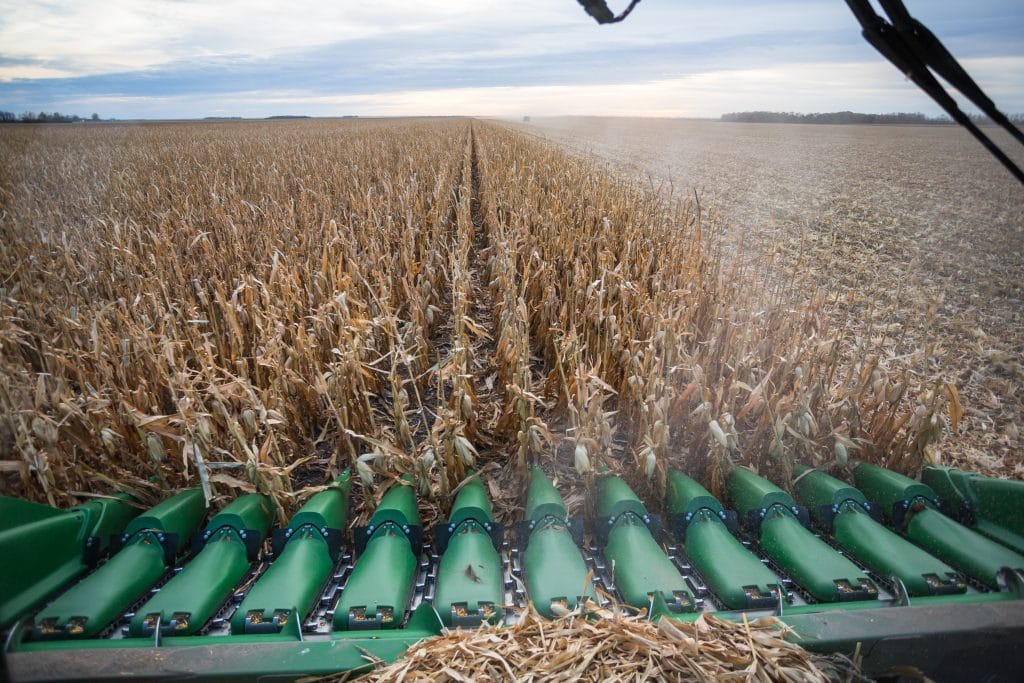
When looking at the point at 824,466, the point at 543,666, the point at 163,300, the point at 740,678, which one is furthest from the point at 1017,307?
the point at 163,300

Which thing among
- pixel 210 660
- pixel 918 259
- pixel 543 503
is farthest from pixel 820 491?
pixel 918 259

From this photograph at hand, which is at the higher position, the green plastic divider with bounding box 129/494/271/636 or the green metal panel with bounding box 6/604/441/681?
the green metal panel with bounding box 6/604/441/681

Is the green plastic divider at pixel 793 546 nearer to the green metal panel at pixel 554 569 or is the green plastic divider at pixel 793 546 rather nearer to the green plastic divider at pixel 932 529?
the green plastic divider at pixel 932 529

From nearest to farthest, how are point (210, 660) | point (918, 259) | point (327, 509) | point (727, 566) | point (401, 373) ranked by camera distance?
1. point (210, 660)
2. point (727, 566)
3. point (327, 509)
4. point (401, 373)
5. point (918, 259)

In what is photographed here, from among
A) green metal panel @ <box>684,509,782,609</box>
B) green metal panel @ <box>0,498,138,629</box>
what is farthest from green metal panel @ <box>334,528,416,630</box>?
green metal panel @ <box>684,509,782,609</box>

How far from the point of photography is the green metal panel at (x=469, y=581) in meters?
1.57

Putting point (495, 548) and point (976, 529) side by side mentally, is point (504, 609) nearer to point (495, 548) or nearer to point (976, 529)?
point (495, 548)

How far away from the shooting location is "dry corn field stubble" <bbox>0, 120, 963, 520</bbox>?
235cm

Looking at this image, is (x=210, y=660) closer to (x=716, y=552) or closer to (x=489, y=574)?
(x=489, y=574)

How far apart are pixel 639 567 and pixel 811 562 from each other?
55cm

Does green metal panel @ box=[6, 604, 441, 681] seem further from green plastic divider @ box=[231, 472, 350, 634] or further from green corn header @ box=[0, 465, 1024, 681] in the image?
green plastic divider @ box=[231, 472, 350, 634]

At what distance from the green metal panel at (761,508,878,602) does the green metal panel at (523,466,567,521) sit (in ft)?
2.41

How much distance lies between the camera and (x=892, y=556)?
1.77m

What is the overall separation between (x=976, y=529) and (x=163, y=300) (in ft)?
15.5
